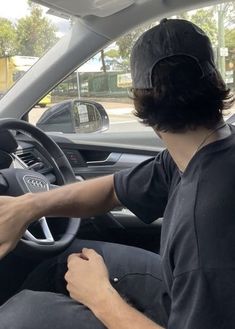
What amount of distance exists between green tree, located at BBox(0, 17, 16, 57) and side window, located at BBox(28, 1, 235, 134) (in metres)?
0.44

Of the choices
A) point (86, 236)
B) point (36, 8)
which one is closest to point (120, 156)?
point (86, 236)

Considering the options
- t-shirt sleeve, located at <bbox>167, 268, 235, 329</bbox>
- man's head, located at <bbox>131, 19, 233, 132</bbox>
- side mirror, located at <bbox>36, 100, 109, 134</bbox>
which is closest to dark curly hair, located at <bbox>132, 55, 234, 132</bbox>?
man's head, located at <bbox>131, 19, 233, 132</bbox>

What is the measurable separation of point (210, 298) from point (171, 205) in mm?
278

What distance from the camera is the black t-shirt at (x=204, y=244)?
1.02m

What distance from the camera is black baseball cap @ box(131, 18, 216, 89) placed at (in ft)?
4.07

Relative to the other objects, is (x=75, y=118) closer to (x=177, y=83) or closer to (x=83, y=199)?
(x=83, y=199)

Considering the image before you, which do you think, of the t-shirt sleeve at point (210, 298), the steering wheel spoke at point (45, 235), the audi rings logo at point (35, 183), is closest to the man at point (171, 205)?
the t-shirt sleeve at point (210, 298)

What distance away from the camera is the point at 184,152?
1.19 meters

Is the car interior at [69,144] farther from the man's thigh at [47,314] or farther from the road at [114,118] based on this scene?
the man's thigh at [47,314]

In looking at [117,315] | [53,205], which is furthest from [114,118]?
[117,315]

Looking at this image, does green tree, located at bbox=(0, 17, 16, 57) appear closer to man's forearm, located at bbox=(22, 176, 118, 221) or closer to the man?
man's forearm, located at bbox=(22, 176, 118, 221)

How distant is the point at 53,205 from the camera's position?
1644 mm

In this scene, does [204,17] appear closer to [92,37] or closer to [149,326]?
[92,37]

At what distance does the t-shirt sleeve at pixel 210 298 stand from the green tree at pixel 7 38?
7.18ft
